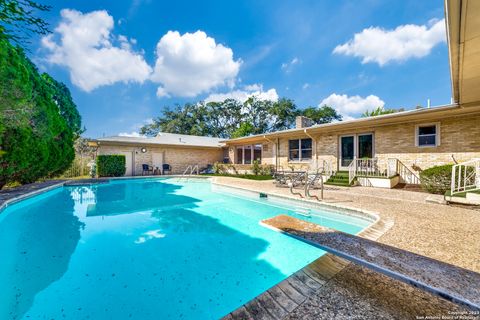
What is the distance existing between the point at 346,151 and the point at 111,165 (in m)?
15.2

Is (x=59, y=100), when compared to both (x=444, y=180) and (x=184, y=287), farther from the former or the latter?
(x=444, y=180)

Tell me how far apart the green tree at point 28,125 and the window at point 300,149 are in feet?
41.0

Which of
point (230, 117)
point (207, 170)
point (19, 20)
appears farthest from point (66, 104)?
point (230, 117)

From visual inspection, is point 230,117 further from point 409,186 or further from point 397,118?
point 409,186

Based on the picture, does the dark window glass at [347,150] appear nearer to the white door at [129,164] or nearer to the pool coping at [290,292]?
the pool coping at [290,292]

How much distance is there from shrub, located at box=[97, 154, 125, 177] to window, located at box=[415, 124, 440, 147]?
1741cm

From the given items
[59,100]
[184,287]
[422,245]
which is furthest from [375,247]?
[59,100]

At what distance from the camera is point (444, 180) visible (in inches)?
274

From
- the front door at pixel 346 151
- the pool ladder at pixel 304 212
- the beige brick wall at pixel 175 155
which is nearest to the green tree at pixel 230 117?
the beige brick wall at pixel 175 155

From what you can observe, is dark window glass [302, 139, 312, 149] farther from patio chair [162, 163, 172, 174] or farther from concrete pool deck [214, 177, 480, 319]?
patio chair [162, 163, 172, 174]

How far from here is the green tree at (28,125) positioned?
5242 millimetres

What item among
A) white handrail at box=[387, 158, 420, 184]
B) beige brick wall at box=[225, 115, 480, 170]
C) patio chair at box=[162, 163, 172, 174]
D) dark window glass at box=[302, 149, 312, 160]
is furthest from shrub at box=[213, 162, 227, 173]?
white handrail at box=[387, 158, 420, 184]

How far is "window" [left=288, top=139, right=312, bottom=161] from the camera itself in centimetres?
1284

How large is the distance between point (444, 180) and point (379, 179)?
7.25 ft
